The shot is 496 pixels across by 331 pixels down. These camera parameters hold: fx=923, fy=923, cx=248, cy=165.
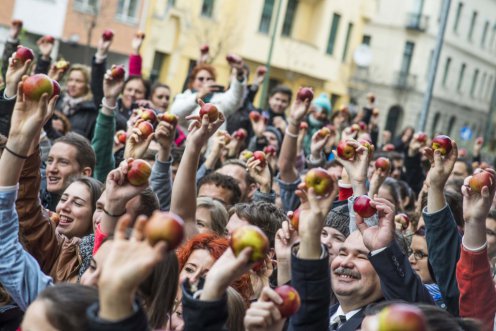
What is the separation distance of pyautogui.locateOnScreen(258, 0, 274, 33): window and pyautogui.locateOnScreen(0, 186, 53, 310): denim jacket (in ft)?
111

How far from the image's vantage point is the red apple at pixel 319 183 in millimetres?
3305

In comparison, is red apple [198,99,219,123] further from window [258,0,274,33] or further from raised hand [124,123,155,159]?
window [258,0,274,33]

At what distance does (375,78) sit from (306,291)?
153 feet

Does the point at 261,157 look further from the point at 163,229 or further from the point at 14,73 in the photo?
the point at 163,229

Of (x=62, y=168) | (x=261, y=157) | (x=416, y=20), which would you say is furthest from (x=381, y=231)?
(x=416, y=20)

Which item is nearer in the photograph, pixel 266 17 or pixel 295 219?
pixel 295 219

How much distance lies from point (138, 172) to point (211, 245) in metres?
0.83

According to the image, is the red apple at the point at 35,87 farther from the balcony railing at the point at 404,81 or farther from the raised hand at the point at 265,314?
the balcony railing at the point at 404,81

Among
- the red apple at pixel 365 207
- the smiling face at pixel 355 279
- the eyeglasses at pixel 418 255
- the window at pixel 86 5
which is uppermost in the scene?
the window at pixel 86 5

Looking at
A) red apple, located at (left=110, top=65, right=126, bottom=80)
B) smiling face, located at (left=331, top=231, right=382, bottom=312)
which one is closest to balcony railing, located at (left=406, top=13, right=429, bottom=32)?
red apple, located at (left=110, top=65, right=126, bottom=80)

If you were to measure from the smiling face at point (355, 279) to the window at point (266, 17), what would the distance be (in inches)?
1307

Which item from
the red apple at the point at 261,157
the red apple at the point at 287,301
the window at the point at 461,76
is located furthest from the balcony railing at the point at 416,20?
the red apple at the point at 287,301

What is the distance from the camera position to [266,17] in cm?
3728

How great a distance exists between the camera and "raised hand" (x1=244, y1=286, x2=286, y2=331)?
9.86 ft
